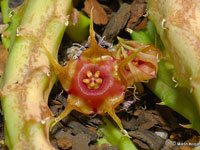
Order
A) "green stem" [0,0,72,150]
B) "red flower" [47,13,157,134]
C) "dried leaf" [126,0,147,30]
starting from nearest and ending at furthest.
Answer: "green stem" [0,0,72,150] < "red flower" [47,13,157,134] < "dried leaf" [126,0,147,30]

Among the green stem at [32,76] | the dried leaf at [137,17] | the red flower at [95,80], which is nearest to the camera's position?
the green stem at [32,76]

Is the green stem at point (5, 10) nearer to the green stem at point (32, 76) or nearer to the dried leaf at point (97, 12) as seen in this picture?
the green stem at point (32, 76)

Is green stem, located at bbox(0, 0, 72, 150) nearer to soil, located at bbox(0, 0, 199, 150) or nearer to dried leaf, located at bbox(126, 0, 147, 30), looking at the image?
Answer: soil, located at bbox(0, 0, 199, 150)

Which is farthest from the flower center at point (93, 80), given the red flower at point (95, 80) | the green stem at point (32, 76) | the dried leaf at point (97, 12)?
the dried leaf at point (97, 12)

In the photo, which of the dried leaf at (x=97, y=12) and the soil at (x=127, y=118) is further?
the dried leaf at (x=97, y=12)

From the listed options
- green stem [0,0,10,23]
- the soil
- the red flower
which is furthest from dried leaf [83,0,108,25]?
green stem [0,0,10,23]

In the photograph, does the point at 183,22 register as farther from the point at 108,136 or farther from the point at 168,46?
the point at 108,136

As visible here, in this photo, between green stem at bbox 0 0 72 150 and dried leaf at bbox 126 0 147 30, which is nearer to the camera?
green stem at bbox 0 0 72 150
